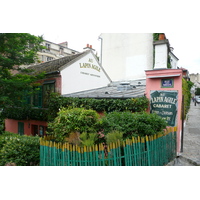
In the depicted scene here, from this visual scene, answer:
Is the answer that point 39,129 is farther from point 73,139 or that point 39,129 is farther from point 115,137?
point 115,137

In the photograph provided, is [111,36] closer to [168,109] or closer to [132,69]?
[132,69]

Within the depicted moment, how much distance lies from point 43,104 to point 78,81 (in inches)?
127

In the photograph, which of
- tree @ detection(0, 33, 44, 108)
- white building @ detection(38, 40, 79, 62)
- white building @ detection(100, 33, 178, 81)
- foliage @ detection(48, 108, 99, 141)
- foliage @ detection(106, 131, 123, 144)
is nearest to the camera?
foliage @ detection(106, 131, 123, 144)

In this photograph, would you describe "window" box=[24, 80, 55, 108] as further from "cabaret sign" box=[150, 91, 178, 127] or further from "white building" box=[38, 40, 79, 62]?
"white building" box=[38, 40, 79, 62]

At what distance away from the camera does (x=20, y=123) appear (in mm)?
15820

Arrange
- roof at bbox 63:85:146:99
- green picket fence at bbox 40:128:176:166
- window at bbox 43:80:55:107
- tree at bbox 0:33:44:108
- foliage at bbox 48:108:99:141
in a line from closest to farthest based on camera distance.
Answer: green picket fence at bbox 40:128:176:166 → foliage at bbox 48:108:99:141 → roof at bbox 63:85:146:99 → tree at bbox 0:33:44:108 → window at bbox 43:80:55:107

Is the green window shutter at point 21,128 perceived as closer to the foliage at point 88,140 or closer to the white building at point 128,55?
→ the white building at point 128,55

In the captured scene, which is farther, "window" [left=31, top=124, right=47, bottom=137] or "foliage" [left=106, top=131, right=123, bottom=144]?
"window" [left=31, top=124, right=47, bottom=137]

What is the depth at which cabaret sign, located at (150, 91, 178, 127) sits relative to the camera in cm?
725

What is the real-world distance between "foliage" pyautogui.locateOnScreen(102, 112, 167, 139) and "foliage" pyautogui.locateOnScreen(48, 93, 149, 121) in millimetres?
1786

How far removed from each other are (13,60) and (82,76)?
16.9 ft

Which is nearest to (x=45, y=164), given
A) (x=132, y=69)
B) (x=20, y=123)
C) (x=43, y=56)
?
(x=20, y=123)

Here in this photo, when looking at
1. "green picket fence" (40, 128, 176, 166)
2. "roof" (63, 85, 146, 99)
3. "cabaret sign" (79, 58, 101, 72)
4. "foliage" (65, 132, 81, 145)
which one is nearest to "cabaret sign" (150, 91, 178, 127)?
"roof" (63, 85, 146, 99)

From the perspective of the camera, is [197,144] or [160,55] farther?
[197,144]
